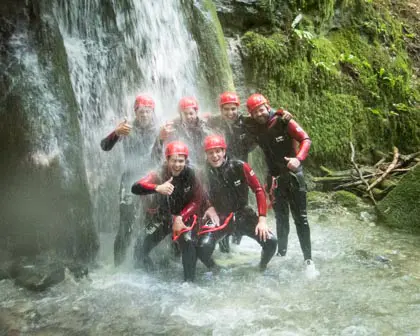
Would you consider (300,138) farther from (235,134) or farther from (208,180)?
(208,180)

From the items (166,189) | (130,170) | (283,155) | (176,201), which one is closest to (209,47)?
(283,155)

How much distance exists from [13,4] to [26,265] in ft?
9.43

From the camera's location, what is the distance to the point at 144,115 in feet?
17.1

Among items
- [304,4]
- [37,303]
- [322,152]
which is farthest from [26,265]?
[304,4]

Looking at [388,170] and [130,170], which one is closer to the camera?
[130,170]

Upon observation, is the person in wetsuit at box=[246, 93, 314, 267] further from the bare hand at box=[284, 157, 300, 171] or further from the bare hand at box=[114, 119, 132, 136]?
the bare hand at box=[114, 119, 132, 136]

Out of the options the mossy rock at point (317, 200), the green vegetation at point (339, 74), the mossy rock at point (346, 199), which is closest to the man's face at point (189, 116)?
the green vegetation at point (339, 74)

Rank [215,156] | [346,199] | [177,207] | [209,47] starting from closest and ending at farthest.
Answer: [215,156] < [177,207] < [209,47] < [346,199]

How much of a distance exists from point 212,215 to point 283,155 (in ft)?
3.90

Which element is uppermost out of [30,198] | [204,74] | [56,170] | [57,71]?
[204,74]

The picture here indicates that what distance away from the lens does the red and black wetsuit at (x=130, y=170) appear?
5.27 metres

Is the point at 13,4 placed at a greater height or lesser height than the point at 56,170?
greater

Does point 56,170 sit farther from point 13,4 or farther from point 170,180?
point 13,4

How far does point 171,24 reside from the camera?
708 cm
